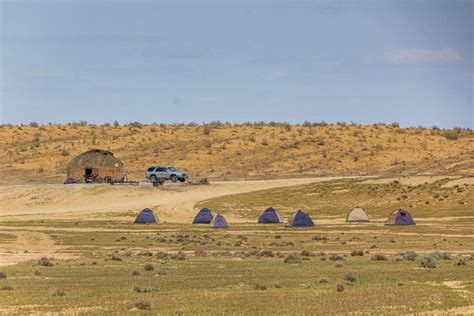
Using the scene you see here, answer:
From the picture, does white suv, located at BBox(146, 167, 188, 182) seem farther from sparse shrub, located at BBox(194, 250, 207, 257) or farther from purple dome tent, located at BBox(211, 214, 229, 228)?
sparse shrub, located at BBox(194, 250, 207, 257)

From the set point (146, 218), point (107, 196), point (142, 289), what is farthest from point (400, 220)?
point (142, 289)

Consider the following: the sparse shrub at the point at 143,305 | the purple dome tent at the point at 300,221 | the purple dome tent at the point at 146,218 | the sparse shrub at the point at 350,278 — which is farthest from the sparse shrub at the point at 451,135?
the sparse shrub at the point at 143,305

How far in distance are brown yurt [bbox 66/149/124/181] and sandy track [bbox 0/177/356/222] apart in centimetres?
663

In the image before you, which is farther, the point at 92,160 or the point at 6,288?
the point at 92,160

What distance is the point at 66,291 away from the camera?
1193 inches

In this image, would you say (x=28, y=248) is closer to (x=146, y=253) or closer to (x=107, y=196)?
(x=146, y=253)

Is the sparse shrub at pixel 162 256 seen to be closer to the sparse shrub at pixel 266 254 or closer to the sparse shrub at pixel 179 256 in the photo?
the sparse shrub at pixel 179 256

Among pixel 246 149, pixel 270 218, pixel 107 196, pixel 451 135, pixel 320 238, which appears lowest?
pixel 320 238

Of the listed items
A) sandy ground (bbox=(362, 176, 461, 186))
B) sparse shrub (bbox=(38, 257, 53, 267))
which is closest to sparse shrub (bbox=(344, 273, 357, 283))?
sparse shrub (bbox=(38, 257, 53, 267))

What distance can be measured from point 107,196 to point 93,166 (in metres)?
10.4

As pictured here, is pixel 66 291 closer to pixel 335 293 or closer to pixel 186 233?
pixel 335 293

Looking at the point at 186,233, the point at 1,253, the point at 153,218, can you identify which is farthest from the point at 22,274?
the point at 153,218

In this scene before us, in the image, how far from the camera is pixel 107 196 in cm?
8538

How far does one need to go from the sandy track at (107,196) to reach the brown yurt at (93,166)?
6628 millimetres
